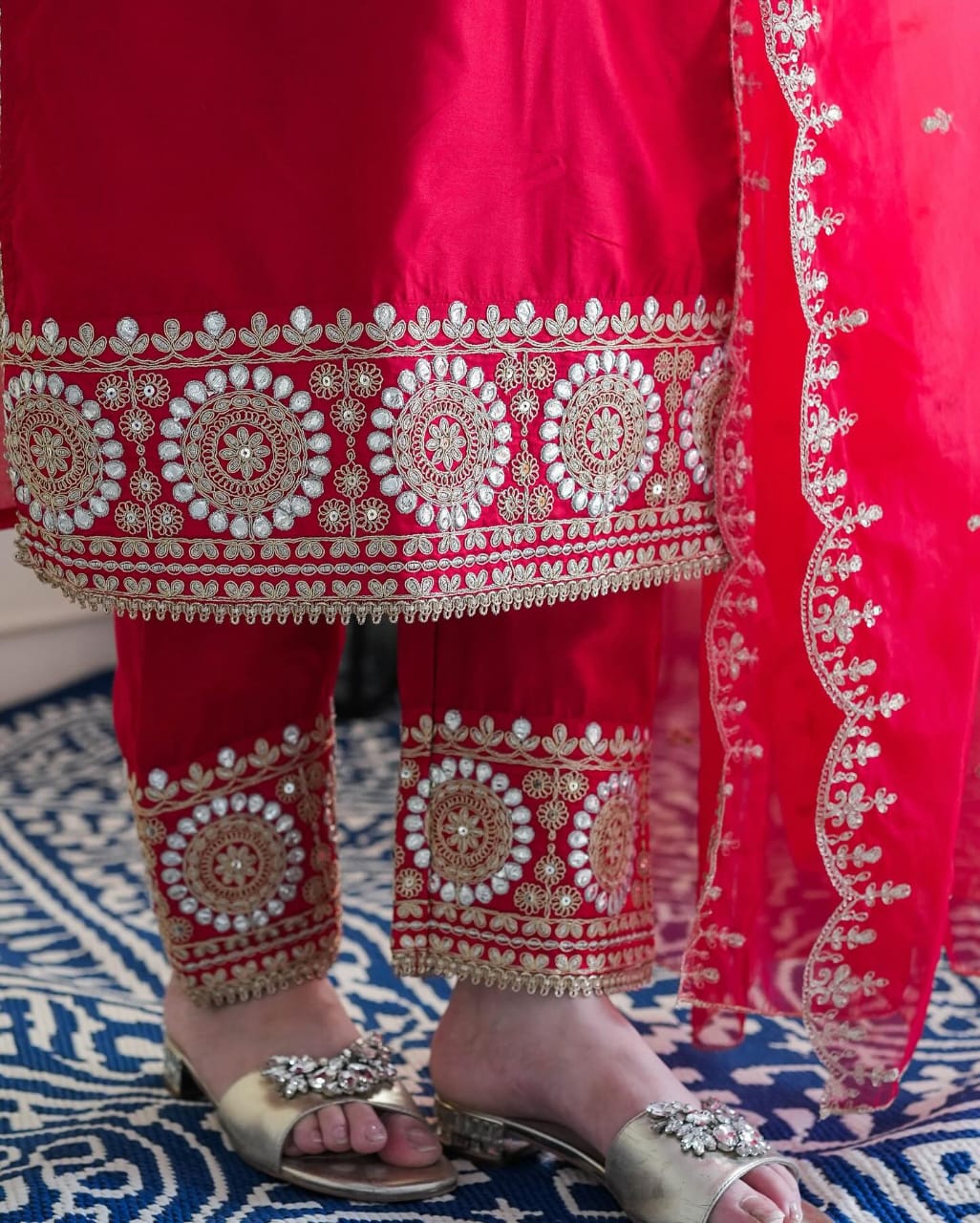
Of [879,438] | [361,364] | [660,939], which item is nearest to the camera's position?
[361,364]

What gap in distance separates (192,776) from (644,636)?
287mm

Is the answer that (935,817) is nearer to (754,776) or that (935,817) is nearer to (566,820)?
(754,776)

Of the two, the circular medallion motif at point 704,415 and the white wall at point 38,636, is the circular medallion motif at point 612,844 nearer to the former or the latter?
the circular medallion motif at point 704,415

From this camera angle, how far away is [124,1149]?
89 centimetres

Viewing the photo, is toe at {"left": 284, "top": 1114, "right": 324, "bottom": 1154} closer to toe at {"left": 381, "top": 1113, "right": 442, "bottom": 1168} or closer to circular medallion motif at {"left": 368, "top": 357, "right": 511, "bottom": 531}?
toe at {"left": 381, "top": 1113, "right": 442, "bottom": 1168}

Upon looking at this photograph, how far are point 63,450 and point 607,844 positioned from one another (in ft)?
1.25

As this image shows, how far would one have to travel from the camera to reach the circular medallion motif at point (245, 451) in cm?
72

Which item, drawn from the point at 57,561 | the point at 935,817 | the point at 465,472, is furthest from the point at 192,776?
the point at 935,817

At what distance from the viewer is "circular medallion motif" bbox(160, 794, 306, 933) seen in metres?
0.88

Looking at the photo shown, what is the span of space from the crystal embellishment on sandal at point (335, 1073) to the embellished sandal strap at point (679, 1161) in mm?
156

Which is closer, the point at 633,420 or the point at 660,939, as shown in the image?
the point at 633,420

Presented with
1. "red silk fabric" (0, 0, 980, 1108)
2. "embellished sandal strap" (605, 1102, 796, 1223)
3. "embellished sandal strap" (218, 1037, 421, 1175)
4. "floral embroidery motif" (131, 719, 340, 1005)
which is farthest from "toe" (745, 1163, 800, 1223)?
"floral embroidery motif" (131, 719, 340, 1005)

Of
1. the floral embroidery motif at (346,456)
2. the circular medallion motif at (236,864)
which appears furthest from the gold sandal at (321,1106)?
the floral embroidery motif at (346,456)

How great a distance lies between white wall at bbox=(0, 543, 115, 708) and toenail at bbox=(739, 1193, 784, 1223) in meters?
1.54
